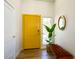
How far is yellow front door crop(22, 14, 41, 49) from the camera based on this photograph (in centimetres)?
588

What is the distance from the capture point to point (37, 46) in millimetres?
6008

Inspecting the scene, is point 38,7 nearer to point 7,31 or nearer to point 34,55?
point 34,55

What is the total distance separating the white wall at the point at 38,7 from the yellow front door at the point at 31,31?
0.97 feet

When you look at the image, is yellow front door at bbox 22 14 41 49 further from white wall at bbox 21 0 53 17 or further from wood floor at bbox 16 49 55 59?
wood floor at bbox 16 49 55 59

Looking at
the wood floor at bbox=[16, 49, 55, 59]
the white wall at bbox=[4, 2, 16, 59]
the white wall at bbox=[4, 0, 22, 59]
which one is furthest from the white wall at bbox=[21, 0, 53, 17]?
the white wall at bbox=[4, 2, 16, 59]

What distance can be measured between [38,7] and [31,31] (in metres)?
1.51

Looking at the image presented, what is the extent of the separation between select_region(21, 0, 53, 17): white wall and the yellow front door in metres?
0.30

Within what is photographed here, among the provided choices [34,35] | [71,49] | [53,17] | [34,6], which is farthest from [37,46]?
[71,49]

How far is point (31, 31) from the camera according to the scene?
19.5ft

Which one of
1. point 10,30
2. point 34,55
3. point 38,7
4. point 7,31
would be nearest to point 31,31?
point 38,7

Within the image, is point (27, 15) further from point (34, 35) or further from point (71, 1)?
point (71, 1)

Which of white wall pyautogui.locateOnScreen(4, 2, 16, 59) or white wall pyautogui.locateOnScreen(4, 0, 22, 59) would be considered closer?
white wall pyautogui.locateOnScreen(4, 2, 16, 59)
